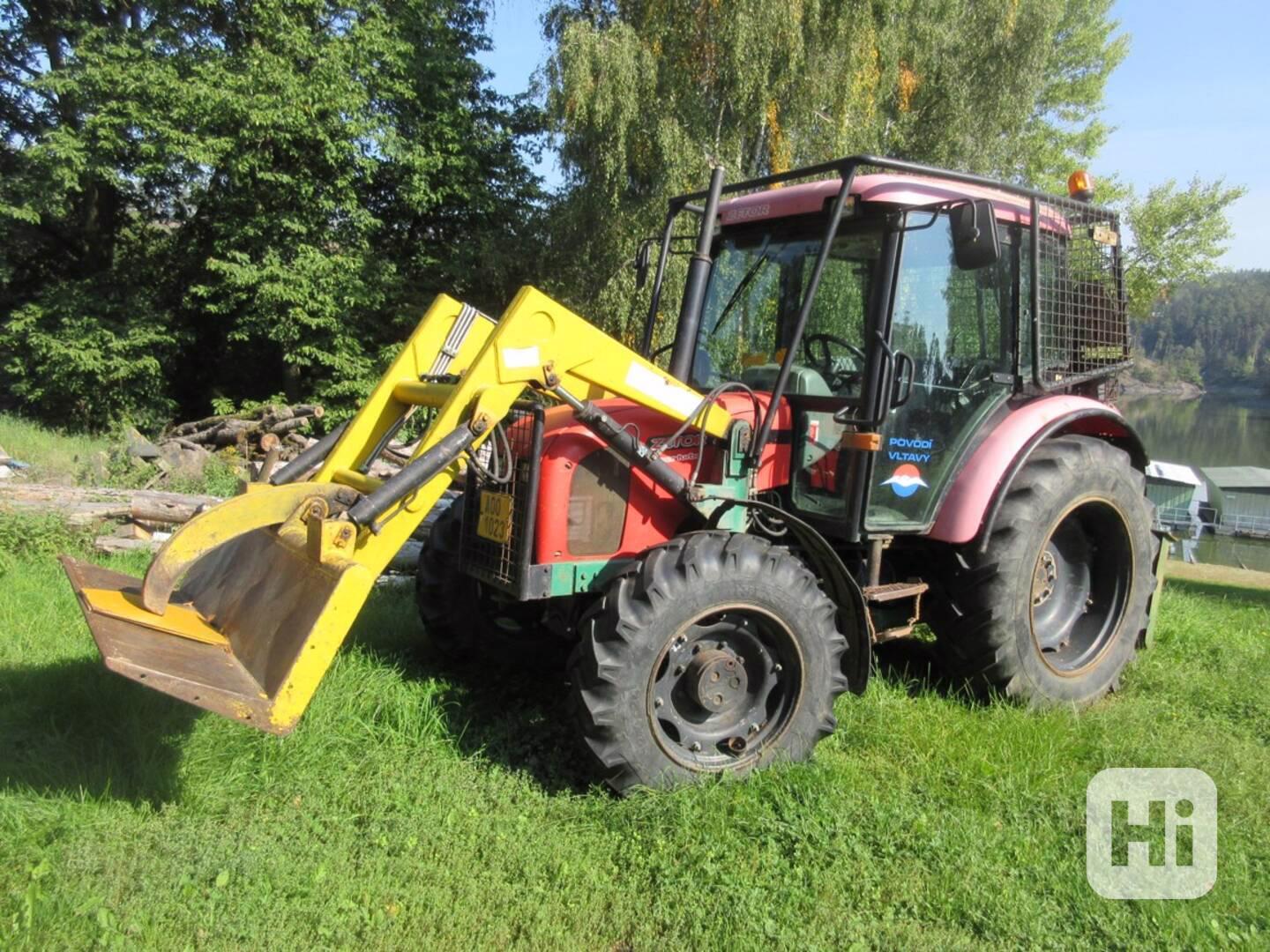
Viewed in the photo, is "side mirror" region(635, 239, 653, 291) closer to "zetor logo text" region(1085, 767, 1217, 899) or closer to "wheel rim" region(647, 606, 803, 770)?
"wheel rim" region(647, 606, 803, 770)

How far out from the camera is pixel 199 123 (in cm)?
1423

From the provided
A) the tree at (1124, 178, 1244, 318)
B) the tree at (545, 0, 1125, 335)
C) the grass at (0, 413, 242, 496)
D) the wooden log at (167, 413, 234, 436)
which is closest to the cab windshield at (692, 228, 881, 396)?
the grass at (0, 413, 242, 496)

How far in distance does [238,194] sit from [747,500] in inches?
553

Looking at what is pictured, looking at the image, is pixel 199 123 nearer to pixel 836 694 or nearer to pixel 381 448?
pixel 381 448

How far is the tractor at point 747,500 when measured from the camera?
10.9ft

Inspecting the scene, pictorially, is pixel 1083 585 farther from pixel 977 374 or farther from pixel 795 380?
pixel 795 380

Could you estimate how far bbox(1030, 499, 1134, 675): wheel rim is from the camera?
484cm

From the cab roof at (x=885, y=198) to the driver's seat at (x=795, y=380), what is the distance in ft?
2.41

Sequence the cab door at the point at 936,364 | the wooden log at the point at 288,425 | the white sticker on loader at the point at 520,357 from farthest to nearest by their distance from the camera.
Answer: the wooden log at the point at 288,425
the cab door at the point at 936,364
the white sticker on loader at the point at 520,357

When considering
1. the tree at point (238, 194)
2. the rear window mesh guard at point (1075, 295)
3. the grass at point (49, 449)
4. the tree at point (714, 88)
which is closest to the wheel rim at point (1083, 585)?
the rear window mesh guard at point (1075, 295)

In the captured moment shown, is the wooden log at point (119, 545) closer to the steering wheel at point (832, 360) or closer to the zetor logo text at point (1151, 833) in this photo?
the steering wheel at point (832, 360)

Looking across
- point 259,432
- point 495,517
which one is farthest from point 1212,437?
point 495,517

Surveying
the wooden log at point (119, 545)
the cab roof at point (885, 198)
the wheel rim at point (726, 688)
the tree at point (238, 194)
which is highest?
the tree at point (238, 194)

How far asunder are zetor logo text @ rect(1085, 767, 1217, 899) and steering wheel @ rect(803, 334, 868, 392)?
1956 millimetres
